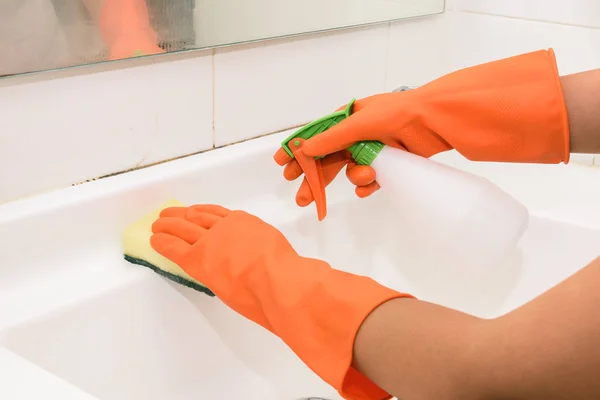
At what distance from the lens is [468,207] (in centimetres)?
75

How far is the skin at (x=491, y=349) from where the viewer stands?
44cm

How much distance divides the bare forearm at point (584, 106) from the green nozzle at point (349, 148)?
20cm

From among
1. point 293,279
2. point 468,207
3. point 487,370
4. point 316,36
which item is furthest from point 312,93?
point 487,370

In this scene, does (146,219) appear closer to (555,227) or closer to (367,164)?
(367,164)

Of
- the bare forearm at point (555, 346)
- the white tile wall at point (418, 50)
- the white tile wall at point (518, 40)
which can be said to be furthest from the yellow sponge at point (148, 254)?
the white tile wall at point (518, 40)

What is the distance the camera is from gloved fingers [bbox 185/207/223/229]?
2.47 ft

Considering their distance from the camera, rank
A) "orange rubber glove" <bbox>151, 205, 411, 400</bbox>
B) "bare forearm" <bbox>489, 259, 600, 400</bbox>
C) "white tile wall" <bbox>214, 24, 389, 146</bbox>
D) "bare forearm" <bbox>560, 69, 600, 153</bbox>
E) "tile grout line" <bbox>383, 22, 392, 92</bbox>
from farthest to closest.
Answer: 1. "tile grout line" <bbox>383, 22, 392, 92</bbox>
2. "white tile wall" <bbox>214, 24, 389, 146</bbox>
3. "bare forearm" <bbox>560, 69, 600, 153</bbox>
4. "orange rubber glove" <bbox>151, 205, 411, 400</bbox>
5. "bare forearm" <bbox>489, 259, 600, 400</bbox>

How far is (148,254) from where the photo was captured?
31.4 inches

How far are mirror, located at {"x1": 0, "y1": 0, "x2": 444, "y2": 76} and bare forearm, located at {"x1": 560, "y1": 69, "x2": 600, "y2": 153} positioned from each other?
16.5 inches

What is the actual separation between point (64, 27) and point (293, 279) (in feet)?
1.25

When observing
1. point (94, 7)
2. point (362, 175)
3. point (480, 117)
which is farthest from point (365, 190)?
point (94, 7)

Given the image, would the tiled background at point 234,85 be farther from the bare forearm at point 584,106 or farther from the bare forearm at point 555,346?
the bare forearm at point 555,346

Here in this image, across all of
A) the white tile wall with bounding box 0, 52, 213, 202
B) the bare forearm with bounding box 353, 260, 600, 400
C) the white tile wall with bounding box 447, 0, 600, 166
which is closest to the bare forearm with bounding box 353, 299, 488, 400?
the bare forearm with bounding box 353, 260, 600, 400

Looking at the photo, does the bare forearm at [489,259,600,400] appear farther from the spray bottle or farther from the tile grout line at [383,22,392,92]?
the tile grout line at [383,22,392,92]
